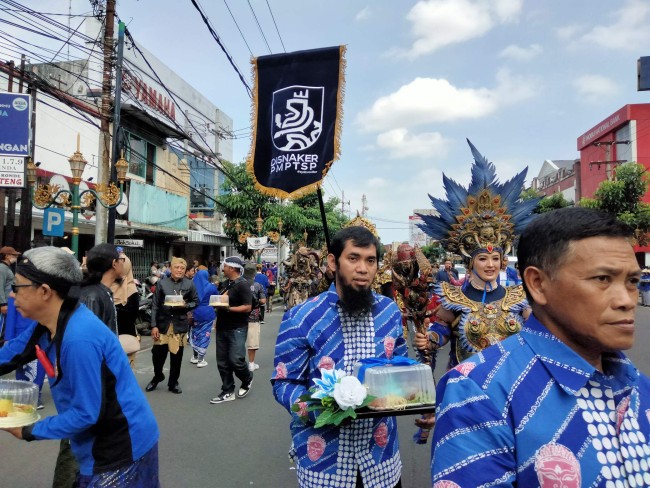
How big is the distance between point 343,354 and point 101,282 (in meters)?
2.67

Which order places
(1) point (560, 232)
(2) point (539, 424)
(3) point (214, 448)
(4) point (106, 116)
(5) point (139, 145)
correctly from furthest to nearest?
(5) point (139, 145) → (4) point (106, 116) → (3) point (214, 448) → (1) point (560, 232) → (2) point (539, 424)

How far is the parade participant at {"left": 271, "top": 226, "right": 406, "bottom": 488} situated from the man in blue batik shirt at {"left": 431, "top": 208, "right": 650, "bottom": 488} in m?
1.14

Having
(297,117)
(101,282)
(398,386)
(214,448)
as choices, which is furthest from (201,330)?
(398,386)

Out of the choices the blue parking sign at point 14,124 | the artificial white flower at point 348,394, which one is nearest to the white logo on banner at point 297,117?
the artificial white flower at point 348,394

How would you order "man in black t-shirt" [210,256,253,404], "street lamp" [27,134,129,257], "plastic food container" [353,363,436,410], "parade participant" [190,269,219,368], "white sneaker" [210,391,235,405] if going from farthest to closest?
1. "street lamp" [27,134,129,257]
2. "parade participant" [190,269,219,368]
3. "man in black t-shirt" [210,256,253,404]
4. "white sneaker" [210,391,235,405]
5. "plastic food container" [353,363,436,410]

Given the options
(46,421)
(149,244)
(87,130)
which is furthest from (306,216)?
(46,421)

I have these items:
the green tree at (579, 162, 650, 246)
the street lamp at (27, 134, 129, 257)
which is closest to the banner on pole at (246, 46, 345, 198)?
the street lamp at (27, 134, 129, 257)

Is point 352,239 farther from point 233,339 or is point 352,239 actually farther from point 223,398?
point 223,398

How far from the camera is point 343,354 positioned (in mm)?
2459

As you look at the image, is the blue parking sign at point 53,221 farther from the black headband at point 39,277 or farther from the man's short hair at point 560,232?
the man's short hair at point 560,232

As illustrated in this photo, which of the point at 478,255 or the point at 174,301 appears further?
the point at 174,301

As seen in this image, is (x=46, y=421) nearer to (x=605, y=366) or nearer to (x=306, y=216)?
(x=605, y=366)

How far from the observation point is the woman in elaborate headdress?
3625 millimetres

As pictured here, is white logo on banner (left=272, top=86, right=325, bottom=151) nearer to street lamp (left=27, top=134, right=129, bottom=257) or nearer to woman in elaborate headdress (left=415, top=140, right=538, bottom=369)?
woman in elaborate headdress (left=415, top=140, right=538, bottom=369)
